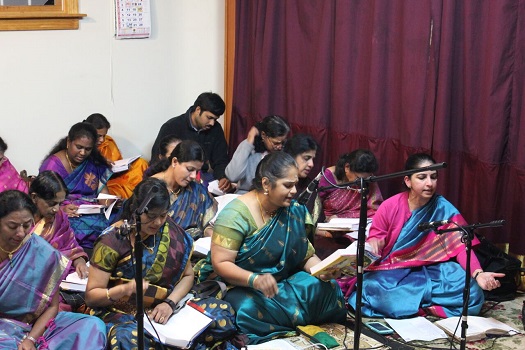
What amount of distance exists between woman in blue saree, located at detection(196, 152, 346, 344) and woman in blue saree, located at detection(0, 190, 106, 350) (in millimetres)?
699

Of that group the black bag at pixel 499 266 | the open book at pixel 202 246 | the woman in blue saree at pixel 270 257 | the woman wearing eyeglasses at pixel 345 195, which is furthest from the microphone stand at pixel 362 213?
the woman wearing eyeglasses at pixel 345 195

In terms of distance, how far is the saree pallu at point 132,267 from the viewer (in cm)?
324

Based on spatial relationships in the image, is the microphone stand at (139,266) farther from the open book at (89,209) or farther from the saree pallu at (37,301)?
the open book at (89,209)

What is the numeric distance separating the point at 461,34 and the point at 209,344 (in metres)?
2.36

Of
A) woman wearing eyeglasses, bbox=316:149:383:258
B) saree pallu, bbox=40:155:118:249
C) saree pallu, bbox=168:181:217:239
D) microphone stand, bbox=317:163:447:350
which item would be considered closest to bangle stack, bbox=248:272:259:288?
microphone stand, bbox=317:163:447:350

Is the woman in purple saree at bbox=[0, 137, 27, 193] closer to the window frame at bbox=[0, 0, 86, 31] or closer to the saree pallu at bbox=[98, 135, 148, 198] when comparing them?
the saree pallu at bbox=[98, 135, 148, 198]

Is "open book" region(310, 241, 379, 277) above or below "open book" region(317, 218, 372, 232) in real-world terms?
above

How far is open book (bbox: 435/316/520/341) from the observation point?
3.76 metres

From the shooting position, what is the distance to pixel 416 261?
4203mm

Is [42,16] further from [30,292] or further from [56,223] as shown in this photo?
[30,292]

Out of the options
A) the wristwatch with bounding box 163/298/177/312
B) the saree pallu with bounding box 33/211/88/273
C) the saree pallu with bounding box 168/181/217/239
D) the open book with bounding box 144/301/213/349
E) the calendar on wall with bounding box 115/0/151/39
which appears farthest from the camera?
the calendar on wall with bounding box 115/0/151/39

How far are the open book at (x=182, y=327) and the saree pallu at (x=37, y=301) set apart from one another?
0.77 ft

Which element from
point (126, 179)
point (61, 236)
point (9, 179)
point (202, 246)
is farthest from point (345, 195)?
point (9, 179)

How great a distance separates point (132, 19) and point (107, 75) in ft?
1.66
